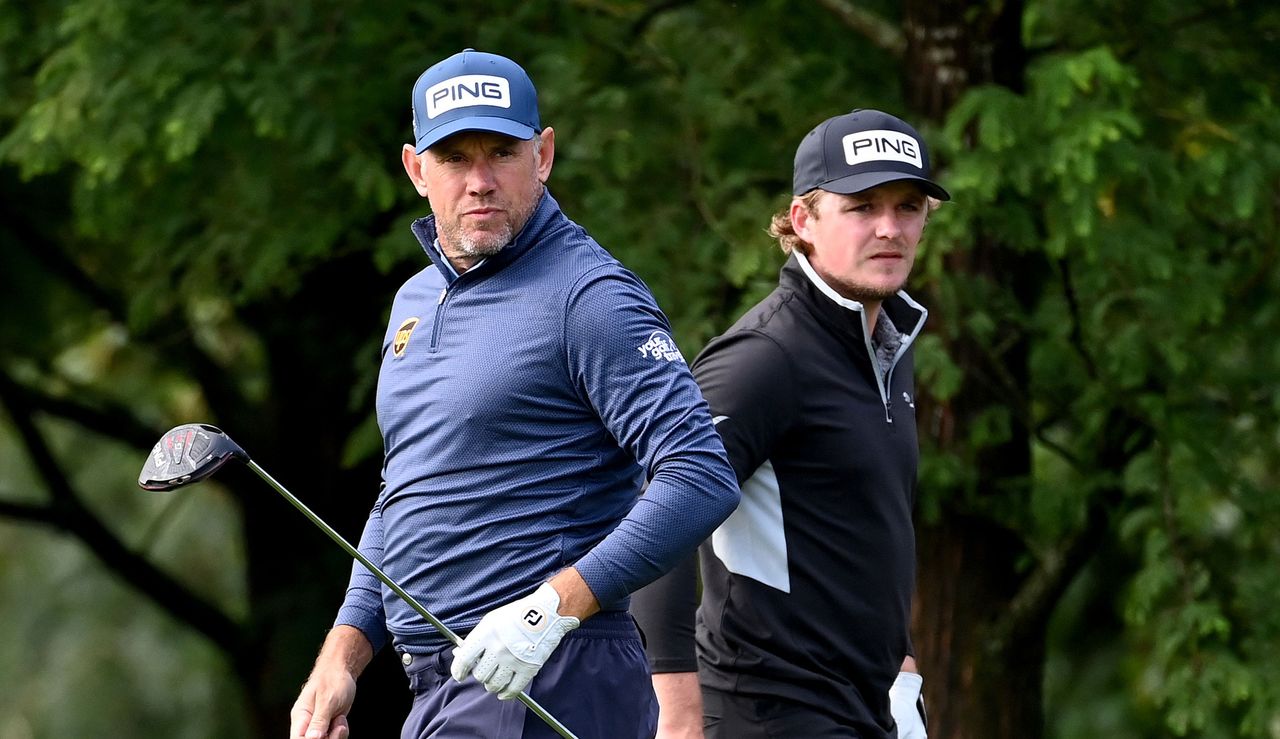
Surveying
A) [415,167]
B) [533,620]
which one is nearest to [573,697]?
[533,620]

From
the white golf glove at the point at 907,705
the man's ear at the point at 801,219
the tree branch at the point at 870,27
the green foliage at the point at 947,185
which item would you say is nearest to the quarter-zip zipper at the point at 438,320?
the man's ear at the point at 801,219

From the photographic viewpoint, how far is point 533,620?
317 cm

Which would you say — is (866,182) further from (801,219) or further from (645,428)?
(645,428)

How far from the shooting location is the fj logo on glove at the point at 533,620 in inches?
125

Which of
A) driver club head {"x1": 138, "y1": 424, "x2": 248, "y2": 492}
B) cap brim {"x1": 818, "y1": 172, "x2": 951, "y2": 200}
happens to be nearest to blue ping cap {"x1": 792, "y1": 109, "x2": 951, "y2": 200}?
cap brim {"x1": 818, "y1": 172, "x2": 951, "y2": 200}

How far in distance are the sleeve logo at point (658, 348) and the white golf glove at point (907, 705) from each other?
4.09 feet

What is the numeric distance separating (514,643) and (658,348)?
22.4 inches

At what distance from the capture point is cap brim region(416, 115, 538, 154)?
3.48m

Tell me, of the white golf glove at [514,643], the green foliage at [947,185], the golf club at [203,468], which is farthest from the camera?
the green foliage at [947,185]

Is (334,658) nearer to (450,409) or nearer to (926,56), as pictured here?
(450,409)

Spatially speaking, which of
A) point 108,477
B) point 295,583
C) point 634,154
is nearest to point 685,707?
point 634,154

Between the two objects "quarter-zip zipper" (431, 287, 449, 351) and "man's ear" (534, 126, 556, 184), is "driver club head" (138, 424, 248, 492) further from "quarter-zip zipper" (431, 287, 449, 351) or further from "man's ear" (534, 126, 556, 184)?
"man's ear" (534, 126, 556, 184)

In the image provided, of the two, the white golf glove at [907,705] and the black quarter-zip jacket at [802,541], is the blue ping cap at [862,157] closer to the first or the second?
the black quarter-zip jacket at [802,541]

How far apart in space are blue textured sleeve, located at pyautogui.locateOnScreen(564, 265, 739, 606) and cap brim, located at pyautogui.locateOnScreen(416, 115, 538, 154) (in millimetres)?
311
